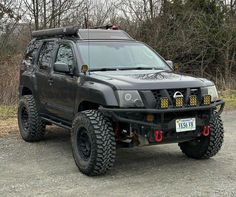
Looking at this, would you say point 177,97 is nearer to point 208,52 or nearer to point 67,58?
point 67,58

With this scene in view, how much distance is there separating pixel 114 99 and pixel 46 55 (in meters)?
2.52

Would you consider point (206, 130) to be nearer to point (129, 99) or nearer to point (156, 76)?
point (156, 76)

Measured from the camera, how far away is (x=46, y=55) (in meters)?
7.68

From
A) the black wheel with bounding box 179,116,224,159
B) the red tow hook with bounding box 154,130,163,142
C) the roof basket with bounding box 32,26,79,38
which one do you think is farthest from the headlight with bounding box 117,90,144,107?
the roof basket with bounding box 32,26,79,38

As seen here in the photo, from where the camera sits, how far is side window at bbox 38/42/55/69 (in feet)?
24.6

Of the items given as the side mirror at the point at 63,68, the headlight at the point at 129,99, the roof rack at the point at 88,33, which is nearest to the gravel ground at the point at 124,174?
the headlight at the point at 129,99

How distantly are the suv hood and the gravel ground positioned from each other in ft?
3.74

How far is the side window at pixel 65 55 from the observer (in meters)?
6.78

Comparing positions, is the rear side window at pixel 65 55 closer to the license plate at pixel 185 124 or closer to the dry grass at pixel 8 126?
the license plate at pixel 185 124

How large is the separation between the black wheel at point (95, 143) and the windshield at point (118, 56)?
0.95 meters

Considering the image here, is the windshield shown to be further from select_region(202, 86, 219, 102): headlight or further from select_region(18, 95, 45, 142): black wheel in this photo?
select_region(18, 95, 45, 142): black wheel

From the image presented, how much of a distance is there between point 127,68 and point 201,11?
44.1 ft

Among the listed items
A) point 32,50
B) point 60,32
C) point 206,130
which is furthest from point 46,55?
point 206,130

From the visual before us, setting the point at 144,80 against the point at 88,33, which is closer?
the point at 144,80
